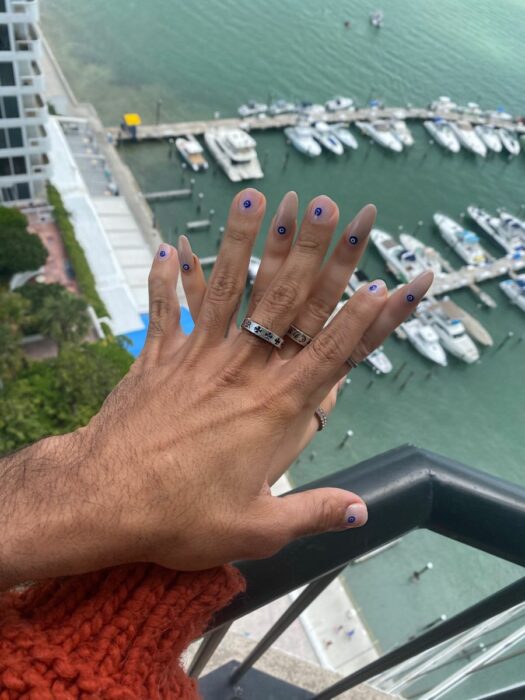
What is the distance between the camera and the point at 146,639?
129 centimetres

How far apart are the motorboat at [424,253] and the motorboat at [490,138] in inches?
419

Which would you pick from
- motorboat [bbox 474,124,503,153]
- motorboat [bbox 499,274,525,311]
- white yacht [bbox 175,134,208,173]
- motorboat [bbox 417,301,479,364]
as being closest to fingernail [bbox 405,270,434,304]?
motorboat [bbox 417,301,479,364]

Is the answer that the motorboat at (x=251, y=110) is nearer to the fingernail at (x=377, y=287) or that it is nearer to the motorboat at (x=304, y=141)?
the motorboat at (x=304, y=141)

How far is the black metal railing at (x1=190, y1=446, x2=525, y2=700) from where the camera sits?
4.39ft

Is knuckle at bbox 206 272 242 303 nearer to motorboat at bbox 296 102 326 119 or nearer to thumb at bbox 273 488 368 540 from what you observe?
thumb at bbox 273 488 368 540

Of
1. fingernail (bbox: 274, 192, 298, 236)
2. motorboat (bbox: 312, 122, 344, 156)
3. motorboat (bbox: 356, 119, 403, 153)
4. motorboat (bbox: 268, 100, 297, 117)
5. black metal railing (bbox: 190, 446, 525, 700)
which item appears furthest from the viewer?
motorboat (bbox: 356, 119, 403, 153)

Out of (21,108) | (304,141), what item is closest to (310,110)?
(304,141)

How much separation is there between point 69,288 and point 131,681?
49.9 ft

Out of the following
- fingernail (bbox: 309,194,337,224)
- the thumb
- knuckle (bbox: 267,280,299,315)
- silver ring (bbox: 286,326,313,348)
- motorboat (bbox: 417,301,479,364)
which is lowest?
motorboat (bbox: 417,301,479,364)

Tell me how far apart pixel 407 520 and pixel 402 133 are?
29.1 meters

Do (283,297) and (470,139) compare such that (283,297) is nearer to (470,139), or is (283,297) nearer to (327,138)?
(327,138)

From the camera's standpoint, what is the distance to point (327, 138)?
25234mm

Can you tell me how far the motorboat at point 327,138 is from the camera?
82.1ft

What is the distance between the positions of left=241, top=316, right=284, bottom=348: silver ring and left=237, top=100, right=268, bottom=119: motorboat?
26.3m
